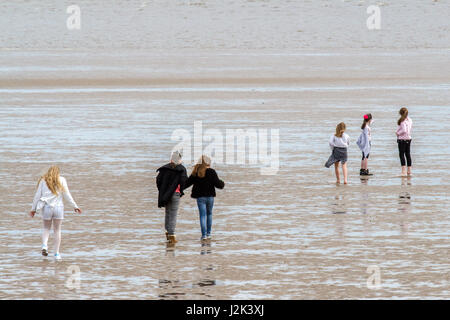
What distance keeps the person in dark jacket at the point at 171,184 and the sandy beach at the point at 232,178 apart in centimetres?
55

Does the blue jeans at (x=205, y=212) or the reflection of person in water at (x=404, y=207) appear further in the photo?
the reflection of person in water at (x=404, y=207)

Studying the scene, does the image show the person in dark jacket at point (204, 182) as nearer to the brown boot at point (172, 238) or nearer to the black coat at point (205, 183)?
the black coat at point (205, 183)

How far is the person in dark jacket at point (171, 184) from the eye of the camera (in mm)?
16188

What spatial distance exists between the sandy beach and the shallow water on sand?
0.14 ft

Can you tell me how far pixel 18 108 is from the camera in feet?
145

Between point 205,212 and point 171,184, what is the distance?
0.76 meters

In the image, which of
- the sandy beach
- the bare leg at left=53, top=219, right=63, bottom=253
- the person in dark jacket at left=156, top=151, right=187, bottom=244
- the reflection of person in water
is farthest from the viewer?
the reflection of person in water

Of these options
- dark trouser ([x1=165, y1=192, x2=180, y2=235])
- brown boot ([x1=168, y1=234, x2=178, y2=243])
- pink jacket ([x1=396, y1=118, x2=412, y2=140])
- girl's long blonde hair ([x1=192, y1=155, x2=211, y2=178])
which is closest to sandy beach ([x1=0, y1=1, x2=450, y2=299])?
brown boot ([x1=168, y1=234, x2=178, y2=243])

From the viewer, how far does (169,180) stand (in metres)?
16.3

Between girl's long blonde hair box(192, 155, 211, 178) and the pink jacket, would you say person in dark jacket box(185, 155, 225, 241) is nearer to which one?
girl's long blonde hair box(192, 155, 211, 178)

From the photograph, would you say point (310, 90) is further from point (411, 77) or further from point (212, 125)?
point (212, 125)

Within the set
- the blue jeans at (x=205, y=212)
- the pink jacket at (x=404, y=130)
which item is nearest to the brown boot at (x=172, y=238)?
the blue jeans at (x=205, y=212)

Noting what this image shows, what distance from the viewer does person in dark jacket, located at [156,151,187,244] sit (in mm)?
16188
